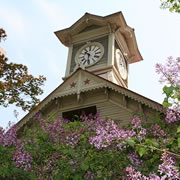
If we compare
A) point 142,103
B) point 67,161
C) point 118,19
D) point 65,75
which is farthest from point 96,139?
point 118,19

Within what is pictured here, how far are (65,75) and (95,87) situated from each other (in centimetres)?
490

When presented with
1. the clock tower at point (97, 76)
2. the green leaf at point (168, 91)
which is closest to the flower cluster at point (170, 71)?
the green leaf at point (168, 91)

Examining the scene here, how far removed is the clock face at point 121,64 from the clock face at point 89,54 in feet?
3.98

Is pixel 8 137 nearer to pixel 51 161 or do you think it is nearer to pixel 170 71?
pixel 51 161

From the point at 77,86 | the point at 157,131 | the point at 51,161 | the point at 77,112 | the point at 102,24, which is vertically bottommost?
the point at 51,161

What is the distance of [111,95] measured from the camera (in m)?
12.6

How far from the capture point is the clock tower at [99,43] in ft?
55.0

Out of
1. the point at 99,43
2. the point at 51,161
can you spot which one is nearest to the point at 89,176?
the point at 51,161

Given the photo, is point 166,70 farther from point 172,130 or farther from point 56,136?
point 56,136

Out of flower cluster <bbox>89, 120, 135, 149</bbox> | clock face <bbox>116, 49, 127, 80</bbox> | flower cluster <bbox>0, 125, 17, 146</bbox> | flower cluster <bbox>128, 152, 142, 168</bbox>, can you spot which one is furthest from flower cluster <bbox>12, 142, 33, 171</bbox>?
clock face <bbox>116, 49, 127, 80</bbox>

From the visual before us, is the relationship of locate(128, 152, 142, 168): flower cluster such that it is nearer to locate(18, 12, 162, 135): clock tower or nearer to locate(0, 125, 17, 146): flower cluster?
locate(18, 12, 162, 135): clock tower

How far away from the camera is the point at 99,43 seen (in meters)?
17.7

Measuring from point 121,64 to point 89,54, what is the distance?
2489 millimetres

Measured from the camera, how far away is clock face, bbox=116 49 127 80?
17800mm
